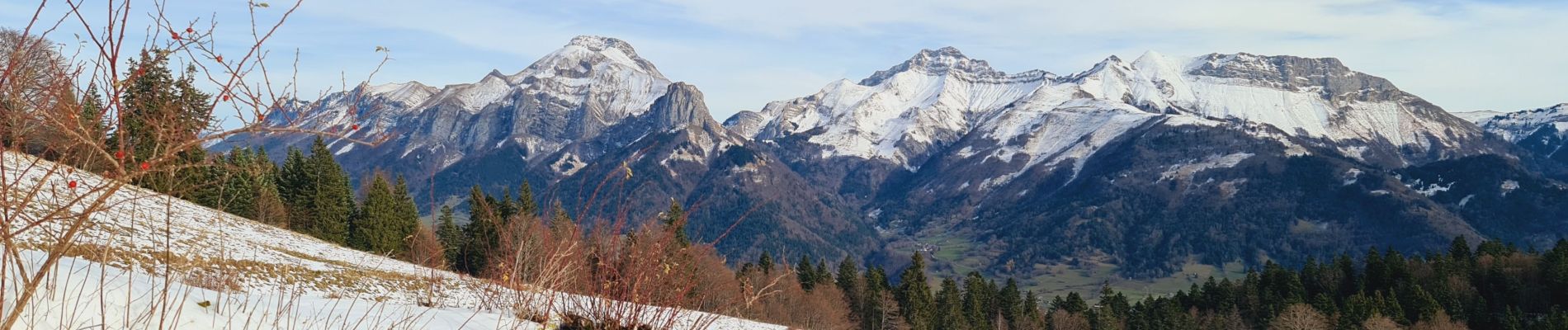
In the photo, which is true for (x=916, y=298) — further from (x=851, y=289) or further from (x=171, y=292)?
(x=171, y=292)

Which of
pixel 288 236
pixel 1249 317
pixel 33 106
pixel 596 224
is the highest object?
pixel 33 106

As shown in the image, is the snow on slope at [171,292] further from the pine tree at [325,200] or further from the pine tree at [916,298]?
the pine tree at [916,298]

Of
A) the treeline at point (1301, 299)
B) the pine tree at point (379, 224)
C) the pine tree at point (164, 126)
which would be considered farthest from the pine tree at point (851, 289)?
the pine tree at point (164, 126)

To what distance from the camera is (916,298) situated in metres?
75.9

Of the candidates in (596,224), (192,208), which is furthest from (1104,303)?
(596,224)

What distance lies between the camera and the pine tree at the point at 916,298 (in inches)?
2938

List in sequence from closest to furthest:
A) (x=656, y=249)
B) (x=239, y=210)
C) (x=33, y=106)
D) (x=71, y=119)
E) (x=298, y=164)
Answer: (x=71, y=119), (x=33, y=106), (x=656, y=249), (x=239, y=210), (x=298, y=164)

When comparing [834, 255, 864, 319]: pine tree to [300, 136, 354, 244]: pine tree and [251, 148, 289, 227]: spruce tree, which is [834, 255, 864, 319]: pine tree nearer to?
[300, 136, 354, 244]: pine tree

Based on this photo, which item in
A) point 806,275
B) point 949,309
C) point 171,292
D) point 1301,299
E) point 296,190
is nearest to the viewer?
point 171,292

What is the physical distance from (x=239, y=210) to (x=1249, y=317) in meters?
91.0

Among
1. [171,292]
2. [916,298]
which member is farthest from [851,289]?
[171,292]

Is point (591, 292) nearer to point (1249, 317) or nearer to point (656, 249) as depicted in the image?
point (656, 249)

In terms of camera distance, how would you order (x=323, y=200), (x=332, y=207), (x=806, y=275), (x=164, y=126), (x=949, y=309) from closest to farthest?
(x=164, y=126) → (x=323, y=200) → (x=332, y=207) → (x=949, y=309) → (x=806, y=275)

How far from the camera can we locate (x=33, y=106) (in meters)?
3.51
